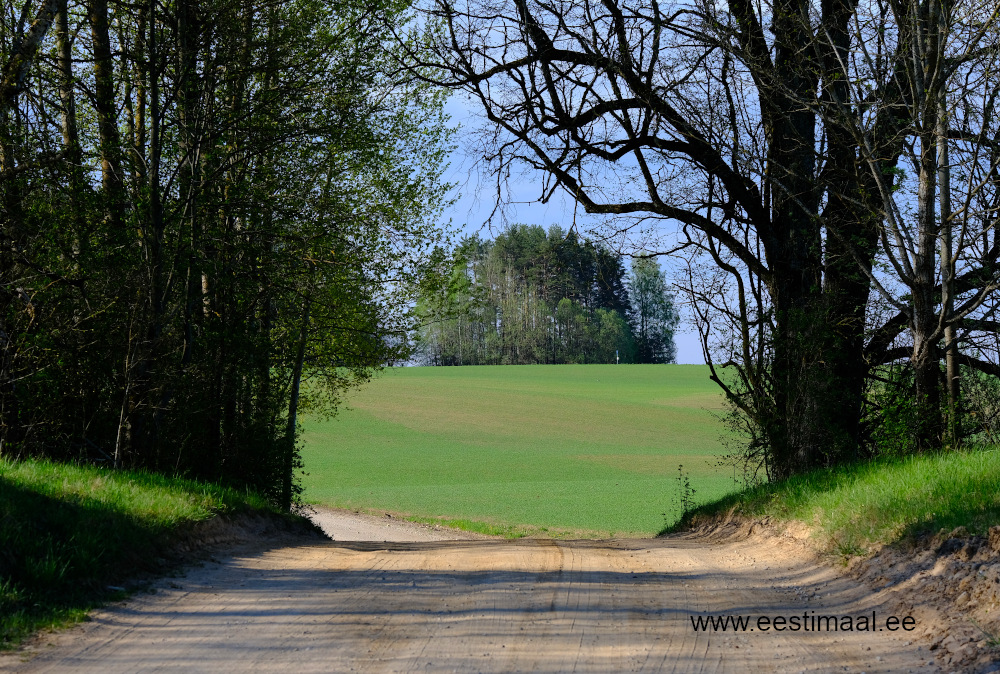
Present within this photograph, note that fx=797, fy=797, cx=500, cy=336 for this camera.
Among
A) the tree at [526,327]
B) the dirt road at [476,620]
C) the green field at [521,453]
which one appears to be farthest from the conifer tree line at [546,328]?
the dirt road at [476,620]

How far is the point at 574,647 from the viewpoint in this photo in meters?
4.47

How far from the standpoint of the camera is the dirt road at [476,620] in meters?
4.23

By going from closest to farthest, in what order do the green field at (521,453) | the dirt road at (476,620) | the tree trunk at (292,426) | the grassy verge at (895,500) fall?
1. the dirt road at (476,620)
2. the grassy verge at (895,500)
3. the tree trunk at (292,426)
4. the green field at (521,453)

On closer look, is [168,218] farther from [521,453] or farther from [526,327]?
[526,327]

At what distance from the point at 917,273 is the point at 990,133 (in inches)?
67.0

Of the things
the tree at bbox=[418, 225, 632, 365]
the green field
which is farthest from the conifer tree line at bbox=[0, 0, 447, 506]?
the tree at bbox=[418, 225, 632, 365]

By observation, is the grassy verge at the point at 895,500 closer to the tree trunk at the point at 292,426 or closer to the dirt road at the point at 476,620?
the dirt road at the point at 476,620

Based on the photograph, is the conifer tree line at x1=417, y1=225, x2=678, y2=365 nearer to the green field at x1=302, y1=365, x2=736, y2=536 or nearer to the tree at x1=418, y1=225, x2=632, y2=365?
the tree at x1=418, y1=225, x2=632, y2=365

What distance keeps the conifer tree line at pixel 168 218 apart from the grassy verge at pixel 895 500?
7.69m

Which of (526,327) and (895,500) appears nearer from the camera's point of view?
(895,500)

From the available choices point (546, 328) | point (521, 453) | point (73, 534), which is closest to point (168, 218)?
point (73, 534)

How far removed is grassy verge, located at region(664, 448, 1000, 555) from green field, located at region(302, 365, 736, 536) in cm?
558

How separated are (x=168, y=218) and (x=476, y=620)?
749 cm

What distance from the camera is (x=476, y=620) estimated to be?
4.99 metres
